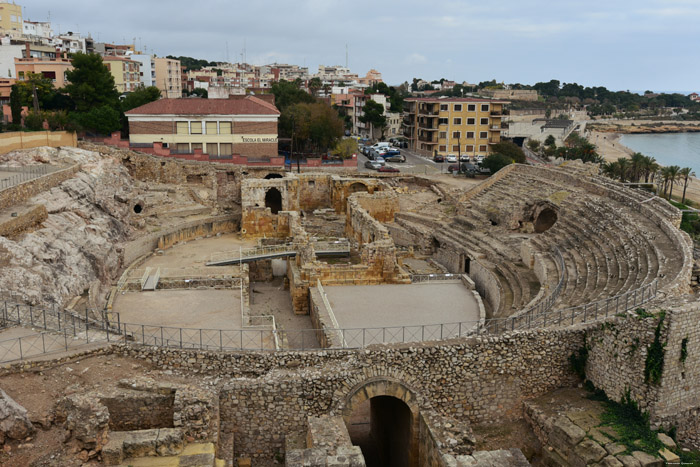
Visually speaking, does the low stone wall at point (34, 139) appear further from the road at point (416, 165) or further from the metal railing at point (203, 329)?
the road at point (416, 165)

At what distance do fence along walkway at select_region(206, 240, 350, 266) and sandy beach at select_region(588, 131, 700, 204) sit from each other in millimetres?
33427

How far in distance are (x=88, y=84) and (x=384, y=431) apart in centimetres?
3881

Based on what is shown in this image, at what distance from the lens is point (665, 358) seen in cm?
1426

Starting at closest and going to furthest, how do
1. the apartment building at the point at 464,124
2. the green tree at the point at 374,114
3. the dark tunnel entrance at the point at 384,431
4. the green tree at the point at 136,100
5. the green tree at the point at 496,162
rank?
1. the dark tunnel entrance at the point at 384,431
2. the green tree at the point at 496,162
3. the green tree at the point at 136,100
4. the apartment building at the point at 464,124
5. the green tree at the point at 374,114

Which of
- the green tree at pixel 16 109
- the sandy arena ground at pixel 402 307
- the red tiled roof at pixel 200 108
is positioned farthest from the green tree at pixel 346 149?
the sandy arena ground at pixel 402 307

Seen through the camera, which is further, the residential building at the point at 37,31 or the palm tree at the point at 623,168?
the residential building at the point at 37,31

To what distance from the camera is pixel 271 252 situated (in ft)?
98.8

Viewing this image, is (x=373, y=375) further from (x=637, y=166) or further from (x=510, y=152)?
(x=510, y=152)

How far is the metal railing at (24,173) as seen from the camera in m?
26.5

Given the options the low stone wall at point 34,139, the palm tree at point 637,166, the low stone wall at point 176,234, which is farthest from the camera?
the palm tree at point 637,166

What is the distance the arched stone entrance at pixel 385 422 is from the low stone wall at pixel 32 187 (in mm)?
16024

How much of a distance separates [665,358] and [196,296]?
1587 cm

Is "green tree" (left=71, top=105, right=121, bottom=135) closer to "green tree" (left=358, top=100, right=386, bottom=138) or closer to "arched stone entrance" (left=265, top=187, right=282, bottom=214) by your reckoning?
"arched stone entrance" (left=265, top=187, right=282, bottom=214)

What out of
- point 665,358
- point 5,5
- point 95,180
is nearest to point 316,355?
point 665,358
